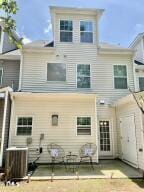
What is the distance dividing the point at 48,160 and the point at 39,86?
408cm

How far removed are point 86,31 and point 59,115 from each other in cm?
584

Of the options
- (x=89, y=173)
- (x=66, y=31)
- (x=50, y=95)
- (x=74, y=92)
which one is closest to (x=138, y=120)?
(x=89, y=173)

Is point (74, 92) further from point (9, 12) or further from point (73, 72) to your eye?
point (9, 12)

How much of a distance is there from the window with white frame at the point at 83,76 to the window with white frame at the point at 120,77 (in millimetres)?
1642

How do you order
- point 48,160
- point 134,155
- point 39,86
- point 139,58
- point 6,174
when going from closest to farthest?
point 6,174, point 134,155, point 48,160, point 39,86, point 139,58

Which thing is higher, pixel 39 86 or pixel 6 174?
pixel 39 86

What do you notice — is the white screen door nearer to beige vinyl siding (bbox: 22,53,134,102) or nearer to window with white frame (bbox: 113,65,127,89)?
beige vinyl siding (bbox: 22,53,134,102)

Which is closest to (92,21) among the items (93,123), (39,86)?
(39,86)

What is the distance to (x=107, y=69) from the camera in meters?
11.2

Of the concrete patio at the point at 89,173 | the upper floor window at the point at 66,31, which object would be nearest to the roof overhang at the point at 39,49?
the upper floor window at the point at 66,31

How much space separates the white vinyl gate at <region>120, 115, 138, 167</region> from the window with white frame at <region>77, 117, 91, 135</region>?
177 centimetres

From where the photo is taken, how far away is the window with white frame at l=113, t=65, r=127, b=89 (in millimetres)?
11180

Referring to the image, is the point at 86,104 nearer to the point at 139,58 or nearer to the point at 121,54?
the point at 121,54

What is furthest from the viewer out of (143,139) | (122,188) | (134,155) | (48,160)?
(48,160)
